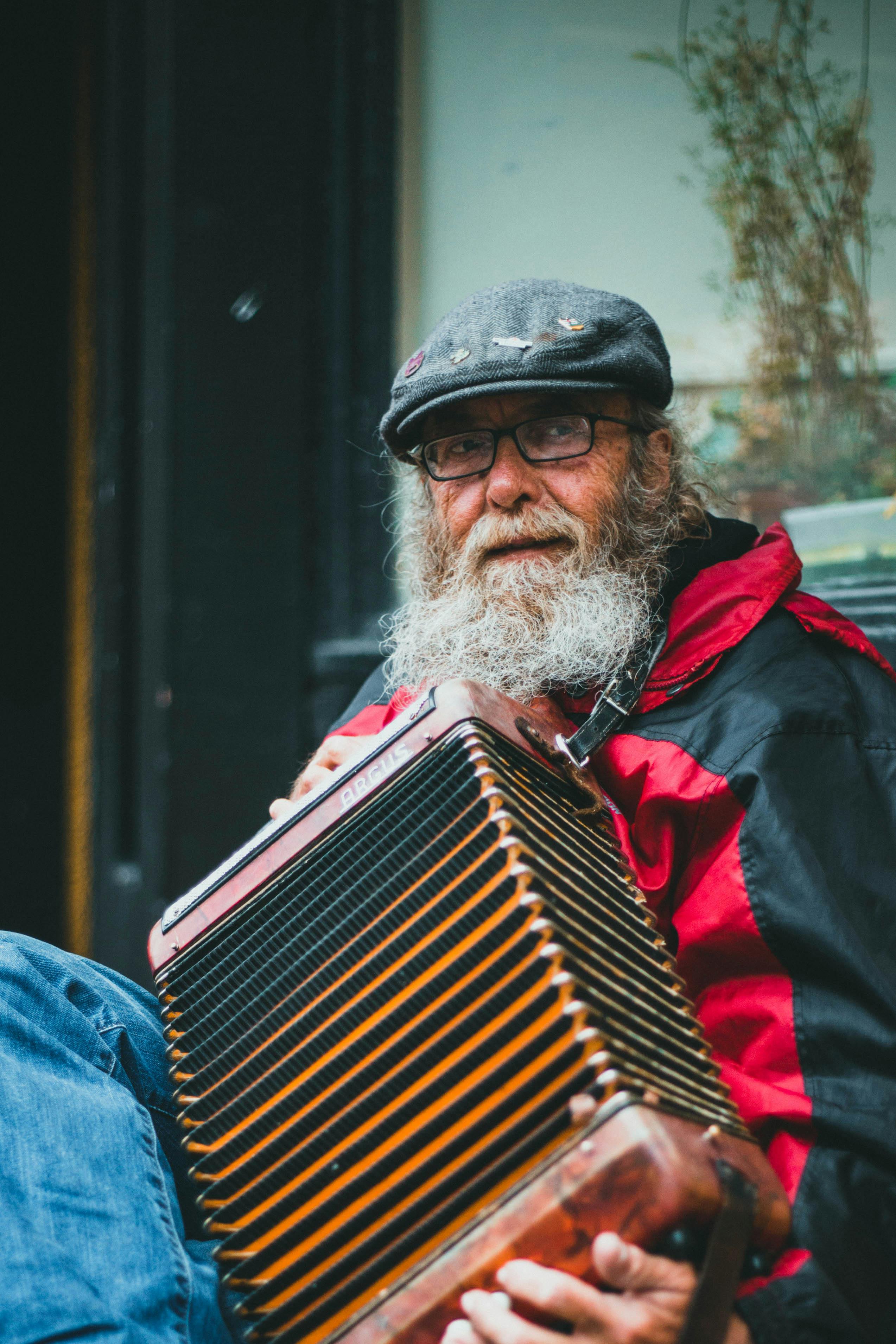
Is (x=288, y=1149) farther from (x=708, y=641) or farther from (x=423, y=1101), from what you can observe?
(x=708, y=641)

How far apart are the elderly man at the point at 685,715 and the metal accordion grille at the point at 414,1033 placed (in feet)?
0.41

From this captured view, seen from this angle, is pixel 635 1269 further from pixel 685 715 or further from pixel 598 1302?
pixel 685 715

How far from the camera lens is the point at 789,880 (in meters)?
1.40

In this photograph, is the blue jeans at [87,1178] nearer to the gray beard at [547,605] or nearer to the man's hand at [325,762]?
the man's hand at [325,762]

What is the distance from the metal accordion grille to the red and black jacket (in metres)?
0.12

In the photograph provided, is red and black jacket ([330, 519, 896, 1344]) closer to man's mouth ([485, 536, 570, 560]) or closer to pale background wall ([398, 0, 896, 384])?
man's mouth ([485, 536, 570, 560])

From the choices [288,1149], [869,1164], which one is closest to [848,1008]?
[869,1164]

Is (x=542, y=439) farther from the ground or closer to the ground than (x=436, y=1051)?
farther from the ground

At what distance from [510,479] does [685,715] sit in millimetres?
597

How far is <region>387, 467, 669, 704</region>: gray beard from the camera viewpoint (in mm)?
1857

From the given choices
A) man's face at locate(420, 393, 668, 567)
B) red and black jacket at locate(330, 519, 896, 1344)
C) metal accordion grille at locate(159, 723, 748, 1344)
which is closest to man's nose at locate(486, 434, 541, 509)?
man's face at locate(420, 393, 668, 567)

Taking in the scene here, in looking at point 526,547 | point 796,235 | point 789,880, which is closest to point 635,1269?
point 789,880

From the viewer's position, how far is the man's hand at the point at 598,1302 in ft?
3.33

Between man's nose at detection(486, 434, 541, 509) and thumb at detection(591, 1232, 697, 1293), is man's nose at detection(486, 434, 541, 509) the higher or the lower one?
the higher one
